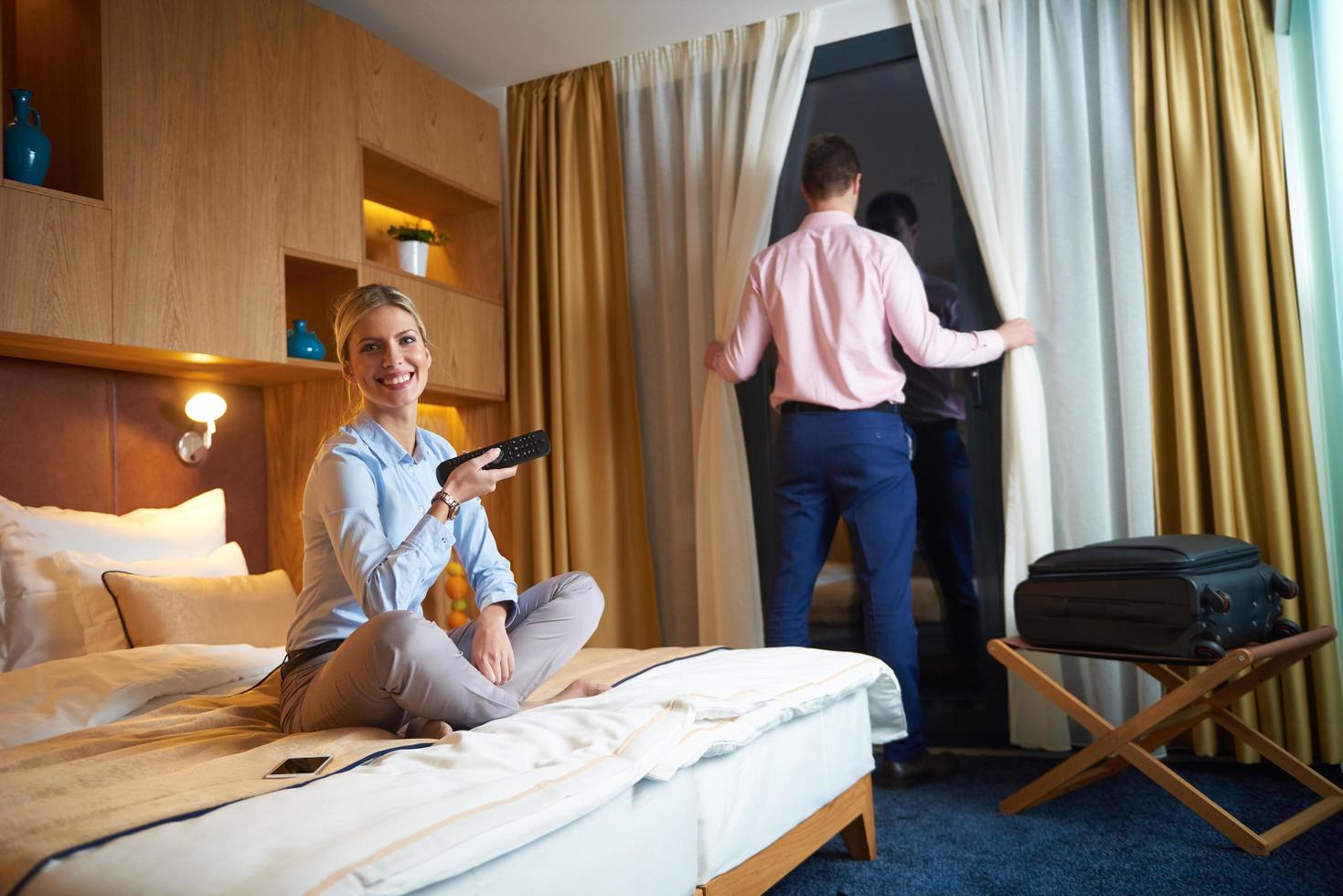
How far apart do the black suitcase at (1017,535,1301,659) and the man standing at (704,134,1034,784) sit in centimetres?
45

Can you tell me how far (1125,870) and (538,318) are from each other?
9.02ft

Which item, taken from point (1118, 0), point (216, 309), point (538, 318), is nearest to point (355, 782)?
point (216, 309)

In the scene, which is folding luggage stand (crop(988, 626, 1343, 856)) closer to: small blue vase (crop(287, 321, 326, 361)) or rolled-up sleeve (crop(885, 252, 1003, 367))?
rolled-up sleeve (crop(885, 252, 1003, 367))

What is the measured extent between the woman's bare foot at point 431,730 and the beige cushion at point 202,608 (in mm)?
1108

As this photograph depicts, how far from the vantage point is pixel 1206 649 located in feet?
7.03

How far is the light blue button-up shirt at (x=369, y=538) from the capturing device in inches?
65.3

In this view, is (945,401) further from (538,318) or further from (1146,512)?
(538,318)

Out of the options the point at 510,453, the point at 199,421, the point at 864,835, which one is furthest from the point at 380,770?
the point at 199,421

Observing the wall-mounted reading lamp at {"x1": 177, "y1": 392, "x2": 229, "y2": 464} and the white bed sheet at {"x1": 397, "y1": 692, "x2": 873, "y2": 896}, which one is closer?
the white bed sheet at {"x1": 397, "y1": 692, "x2": 873, "y2": 896}

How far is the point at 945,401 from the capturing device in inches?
134

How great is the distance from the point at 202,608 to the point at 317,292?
1.25 meters

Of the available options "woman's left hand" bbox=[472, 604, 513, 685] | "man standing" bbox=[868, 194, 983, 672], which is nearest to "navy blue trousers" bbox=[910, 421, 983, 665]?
"man standing" bbox=[868, 194, 983, 672]

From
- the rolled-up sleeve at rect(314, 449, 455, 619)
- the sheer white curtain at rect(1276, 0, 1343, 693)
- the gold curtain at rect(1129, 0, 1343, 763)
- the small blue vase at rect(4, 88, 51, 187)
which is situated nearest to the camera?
the rolled-up sleeve at rect(314, 449, 455, 619)

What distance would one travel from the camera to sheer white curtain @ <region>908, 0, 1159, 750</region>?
3.08m
